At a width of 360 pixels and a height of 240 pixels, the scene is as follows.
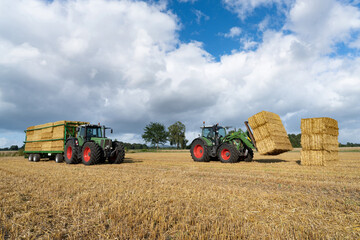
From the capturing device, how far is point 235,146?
1238 cm

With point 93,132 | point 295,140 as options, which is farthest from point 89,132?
point 295,140

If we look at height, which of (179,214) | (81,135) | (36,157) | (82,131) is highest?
(82,131)

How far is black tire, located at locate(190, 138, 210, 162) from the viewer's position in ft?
44.0

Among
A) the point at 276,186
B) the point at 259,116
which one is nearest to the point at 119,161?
the point at 259,116

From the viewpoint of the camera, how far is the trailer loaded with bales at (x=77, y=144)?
39.4 ft

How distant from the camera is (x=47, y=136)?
583 inches

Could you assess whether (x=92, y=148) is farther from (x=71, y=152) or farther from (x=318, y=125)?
(x=318, y=125)

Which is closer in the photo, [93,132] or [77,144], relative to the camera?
[77,144]

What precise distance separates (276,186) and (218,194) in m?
1.99

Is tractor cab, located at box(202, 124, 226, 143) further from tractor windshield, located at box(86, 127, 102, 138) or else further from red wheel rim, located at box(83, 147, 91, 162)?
red wheel rim, located at box(83, 147, 91, 162)

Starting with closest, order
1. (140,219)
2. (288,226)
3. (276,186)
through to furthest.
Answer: (288,226)
(140,219)
(276,186)

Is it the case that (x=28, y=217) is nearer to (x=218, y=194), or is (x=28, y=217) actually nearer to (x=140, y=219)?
(x=140, y=219)

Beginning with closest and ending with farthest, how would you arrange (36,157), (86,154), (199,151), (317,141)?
(317,141)
(86,154)
(199,151)
(36,157)

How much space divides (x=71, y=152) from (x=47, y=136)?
328 centimetres
